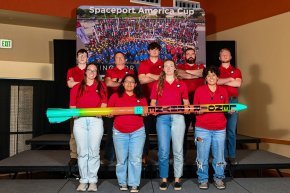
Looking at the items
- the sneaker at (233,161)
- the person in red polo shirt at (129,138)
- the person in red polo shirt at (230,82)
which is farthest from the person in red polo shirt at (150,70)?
the sneaker at (233,161)

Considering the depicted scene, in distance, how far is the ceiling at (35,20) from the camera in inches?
192

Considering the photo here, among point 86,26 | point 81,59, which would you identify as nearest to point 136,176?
point 81,59

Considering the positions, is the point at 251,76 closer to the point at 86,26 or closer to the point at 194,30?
the point at 194,30

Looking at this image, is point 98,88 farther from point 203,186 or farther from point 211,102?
point 203,186

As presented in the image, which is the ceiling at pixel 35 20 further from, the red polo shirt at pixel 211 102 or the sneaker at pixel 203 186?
the sneaker at pixel 203 186

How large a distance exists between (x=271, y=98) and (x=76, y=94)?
3343mm

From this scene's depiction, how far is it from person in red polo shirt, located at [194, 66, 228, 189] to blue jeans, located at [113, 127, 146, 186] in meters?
0.62

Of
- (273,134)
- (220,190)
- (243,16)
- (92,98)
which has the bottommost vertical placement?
(220,190)

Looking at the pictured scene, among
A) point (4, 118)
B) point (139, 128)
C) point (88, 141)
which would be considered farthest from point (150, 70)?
point (4, 118)

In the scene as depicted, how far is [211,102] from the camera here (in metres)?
3.14

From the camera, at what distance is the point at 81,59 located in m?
3.40

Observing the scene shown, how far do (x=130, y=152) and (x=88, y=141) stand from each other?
1.46 feet

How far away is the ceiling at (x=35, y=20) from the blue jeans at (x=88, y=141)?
266 centimetres

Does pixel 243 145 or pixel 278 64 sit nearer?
pixel 278 64
